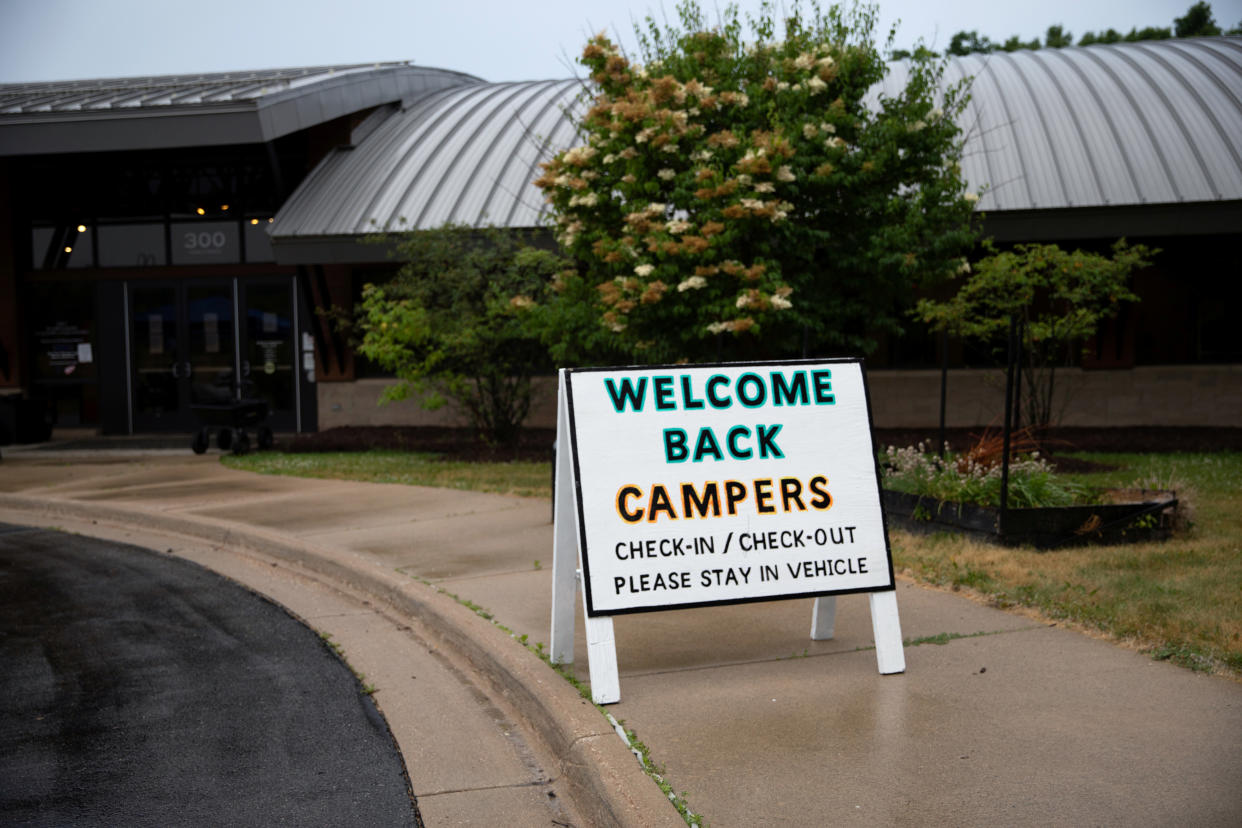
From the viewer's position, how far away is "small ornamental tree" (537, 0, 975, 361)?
11305 mm

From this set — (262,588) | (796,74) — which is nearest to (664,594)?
(262,588)

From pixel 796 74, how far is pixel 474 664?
834 centimetres

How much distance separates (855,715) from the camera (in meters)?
4.62

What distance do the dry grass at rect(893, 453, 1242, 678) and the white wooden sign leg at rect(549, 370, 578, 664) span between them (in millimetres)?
2694

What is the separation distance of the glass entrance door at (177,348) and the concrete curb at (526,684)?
1232cm

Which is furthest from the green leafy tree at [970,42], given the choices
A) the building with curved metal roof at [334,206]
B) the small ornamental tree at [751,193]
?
the small ornamental tree at [751,193]

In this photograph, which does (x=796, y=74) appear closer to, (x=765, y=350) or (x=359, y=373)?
(x=765, y=350)

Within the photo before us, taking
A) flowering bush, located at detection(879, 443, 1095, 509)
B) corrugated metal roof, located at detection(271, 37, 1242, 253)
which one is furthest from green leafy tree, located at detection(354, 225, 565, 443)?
flowering bush, located at detection(879, 443, 1095, 509)

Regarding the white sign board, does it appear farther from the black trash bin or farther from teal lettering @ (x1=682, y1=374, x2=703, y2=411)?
the black trash bin

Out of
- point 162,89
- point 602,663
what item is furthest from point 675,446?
point 162,89

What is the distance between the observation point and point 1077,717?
452cm

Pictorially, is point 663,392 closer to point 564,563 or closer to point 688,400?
point 688,400

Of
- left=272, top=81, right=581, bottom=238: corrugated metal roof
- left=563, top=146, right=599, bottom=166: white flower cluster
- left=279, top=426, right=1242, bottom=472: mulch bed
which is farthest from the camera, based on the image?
left=272, top=81, right=581, bottom=238: corrugated metal roof

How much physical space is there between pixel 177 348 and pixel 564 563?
18682mm
